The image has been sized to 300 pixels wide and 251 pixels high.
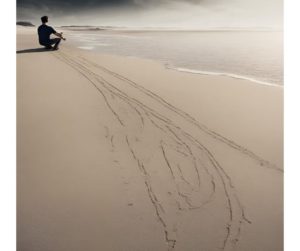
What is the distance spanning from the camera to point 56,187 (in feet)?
9.34

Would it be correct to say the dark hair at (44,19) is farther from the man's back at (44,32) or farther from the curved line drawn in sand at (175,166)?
the curved line drawn in sand at (175,166)

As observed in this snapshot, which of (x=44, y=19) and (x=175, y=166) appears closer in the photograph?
(x=175, y=166)

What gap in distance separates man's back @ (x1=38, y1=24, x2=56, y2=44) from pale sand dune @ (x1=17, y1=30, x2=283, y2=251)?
1.07 meters

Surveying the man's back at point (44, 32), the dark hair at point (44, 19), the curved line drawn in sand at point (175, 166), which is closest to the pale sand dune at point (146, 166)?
the curved line drawn in sand at point (175, 166)

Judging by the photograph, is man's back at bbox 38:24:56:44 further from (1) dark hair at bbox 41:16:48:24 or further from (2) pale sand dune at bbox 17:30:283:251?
(2) pale sand dune at bbox 17:30:283:251

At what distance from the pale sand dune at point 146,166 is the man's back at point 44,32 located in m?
1.07

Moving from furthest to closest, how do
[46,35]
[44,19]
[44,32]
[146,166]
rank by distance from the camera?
[46,35]
[44,32]
[44,19]
[146,166]

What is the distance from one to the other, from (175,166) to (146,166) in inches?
11.4

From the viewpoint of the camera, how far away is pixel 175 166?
3170 millimetres

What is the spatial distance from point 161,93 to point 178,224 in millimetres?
2595

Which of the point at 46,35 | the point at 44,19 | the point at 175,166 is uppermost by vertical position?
the point at 44,19

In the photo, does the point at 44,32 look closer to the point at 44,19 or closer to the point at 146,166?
the point at 44,19

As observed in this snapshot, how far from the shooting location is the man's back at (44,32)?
5.73 metres

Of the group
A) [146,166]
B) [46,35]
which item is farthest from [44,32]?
[146,166]
